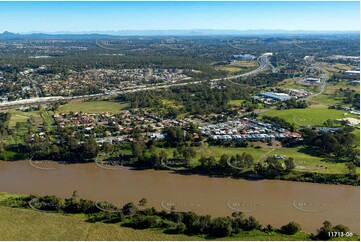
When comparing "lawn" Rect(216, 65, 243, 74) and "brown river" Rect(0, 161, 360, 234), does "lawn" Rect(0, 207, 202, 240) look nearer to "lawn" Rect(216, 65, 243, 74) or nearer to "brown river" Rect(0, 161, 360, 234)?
"brown river" Rect(0, 161, 360, 234)

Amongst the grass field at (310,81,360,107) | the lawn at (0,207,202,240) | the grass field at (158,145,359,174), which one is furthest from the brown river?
the grass field at (310,81,360,107)

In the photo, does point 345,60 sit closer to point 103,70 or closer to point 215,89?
point 215,89

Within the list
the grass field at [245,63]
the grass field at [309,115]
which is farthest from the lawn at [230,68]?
the grass field at [309,115]

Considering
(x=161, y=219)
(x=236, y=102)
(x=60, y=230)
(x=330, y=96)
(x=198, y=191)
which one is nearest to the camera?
(x=60, y=230)

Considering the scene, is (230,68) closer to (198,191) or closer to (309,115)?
(309,115)

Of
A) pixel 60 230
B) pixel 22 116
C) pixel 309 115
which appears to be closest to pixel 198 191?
pixel 60 230

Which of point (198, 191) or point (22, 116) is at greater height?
point (22, 116)
